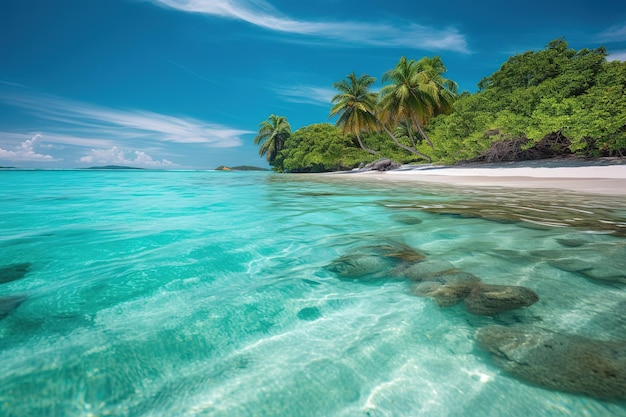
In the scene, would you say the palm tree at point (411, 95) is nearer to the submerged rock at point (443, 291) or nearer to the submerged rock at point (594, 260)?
the submerged rock at point (594, 260)

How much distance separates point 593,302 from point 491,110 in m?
21.4

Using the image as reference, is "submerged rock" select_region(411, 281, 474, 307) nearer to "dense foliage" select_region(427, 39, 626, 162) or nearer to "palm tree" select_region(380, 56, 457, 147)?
"dense foliage" select_region(427, 39, 626, 162)

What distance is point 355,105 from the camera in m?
30.3

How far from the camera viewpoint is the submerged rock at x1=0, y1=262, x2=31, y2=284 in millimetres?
2768

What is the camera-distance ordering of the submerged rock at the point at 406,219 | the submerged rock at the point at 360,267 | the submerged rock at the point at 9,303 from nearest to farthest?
the submerged rock at the point at 9,303 < the submerged rock at the point at 360,267 < the submerged rock at the point at 406,219

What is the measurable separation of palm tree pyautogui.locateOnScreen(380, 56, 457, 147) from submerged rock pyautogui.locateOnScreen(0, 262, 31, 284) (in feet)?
85.2

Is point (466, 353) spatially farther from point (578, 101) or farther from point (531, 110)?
point (531, 110)

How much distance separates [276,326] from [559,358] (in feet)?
4.87

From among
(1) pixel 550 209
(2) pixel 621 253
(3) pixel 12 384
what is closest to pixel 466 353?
(3) pixel 12 384

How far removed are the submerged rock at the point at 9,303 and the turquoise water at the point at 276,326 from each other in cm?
3

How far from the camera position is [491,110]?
19641mm

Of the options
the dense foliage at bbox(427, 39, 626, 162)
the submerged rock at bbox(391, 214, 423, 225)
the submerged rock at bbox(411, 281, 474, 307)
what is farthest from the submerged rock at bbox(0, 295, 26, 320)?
the dense foliage at bbox(427, 39, 626, 162)

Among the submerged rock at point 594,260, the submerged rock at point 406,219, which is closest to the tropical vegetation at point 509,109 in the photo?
Answer: the submerged rock at point 406,219

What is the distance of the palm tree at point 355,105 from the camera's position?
1198 inches
